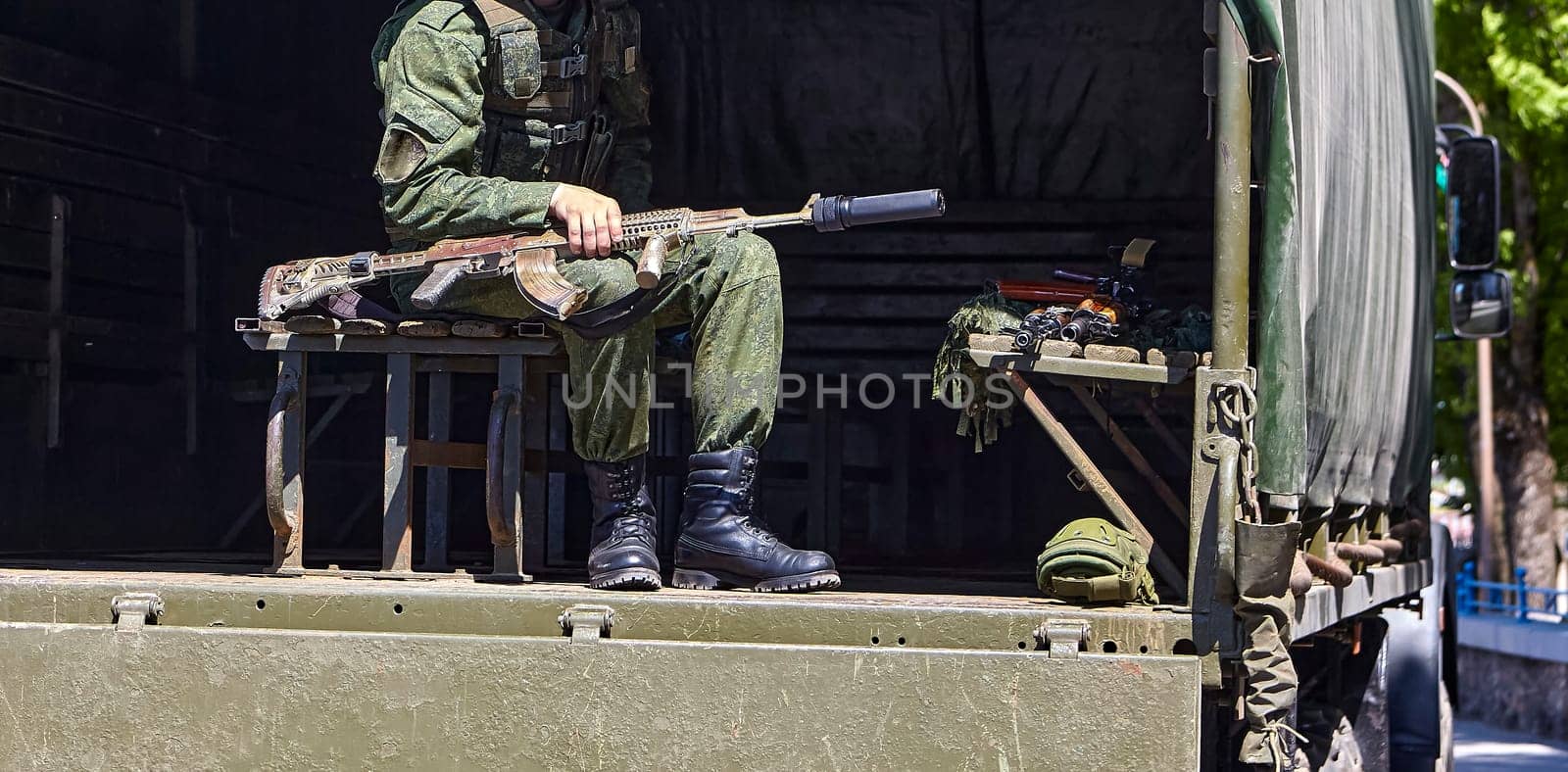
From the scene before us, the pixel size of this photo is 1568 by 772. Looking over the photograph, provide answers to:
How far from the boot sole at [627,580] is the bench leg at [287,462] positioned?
0.70 metres

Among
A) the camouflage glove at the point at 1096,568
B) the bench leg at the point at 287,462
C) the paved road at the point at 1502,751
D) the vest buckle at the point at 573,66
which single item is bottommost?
the paved road at the point at 1502,751

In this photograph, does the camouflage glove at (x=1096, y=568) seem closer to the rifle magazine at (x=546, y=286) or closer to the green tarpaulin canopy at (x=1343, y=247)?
the green tarpaulin canopy at (x=1343, y=247)

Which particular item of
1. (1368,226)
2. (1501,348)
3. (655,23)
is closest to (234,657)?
(1368,226)

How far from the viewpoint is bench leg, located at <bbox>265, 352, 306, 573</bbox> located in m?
4.30

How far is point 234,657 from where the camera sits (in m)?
3.80

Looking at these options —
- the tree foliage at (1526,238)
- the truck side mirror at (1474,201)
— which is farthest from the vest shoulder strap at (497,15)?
the tree foliage at (1526,238)

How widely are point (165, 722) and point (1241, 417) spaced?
2105 mm

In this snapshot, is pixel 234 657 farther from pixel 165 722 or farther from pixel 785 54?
pixel 785 54

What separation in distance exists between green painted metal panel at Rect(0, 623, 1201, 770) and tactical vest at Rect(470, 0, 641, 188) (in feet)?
4.71

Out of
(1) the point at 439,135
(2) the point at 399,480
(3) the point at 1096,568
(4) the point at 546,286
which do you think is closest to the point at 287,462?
(2) the point at 399,480

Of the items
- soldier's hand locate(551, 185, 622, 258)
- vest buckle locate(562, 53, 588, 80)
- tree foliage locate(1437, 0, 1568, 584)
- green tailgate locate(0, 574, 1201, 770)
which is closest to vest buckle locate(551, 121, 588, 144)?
vest buckle locate(562, 53, 588, 80)

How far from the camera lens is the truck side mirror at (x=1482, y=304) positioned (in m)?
7.81

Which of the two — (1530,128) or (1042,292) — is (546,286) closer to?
(1042,292)

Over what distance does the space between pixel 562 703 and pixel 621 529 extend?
698 mm
